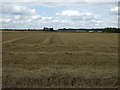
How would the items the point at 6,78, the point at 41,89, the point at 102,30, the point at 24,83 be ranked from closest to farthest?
the point at 41,89, the point at 24,83, the point at 6,78, the point at 102,30

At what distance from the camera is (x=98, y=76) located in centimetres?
786

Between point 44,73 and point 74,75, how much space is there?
4.38ft

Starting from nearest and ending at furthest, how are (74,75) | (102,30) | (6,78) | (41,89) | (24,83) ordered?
(41,89) < (24,83) < (6,78) < (74,75) < (102,30)

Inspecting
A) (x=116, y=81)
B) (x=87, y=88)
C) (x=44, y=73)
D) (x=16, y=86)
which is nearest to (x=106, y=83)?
(x=116, y=81)

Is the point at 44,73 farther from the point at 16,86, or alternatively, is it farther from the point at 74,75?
the point at 16,86

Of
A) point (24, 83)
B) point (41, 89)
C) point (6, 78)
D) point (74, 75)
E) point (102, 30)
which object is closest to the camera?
point (41, 89)

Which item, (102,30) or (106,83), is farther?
(102,30)

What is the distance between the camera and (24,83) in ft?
22.8

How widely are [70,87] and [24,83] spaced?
172cm

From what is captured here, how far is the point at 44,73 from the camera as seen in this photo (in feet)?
27.2

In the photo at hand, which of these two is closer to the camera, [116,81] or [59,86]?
[59,86]

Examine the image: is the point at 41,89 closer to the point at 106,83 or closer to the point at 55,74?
the point at 55,74

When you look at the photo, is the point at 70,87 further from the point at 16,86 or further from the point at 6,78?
the point at 6,78

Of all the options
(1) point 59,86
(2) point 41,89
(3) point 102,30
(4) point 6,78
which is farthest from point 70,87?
(3) point 102,30
